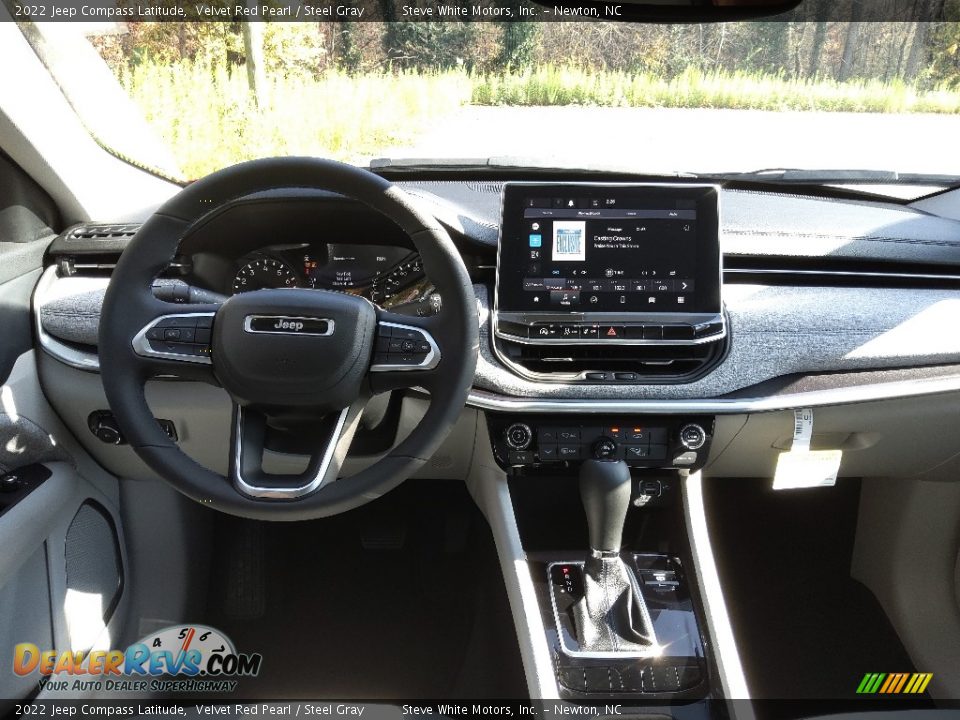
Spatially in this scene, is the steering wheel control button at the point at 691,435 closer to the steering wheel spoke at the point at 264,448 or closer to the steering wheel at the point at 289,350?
the steering wheel at the point at 289,350

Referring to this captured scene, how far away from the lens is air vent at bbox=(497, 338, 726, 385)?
6.38 feet

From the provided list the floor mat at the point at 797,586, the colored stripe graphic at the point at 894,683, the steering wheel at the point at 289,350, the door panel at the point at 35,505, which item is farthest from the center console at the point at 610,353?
the door panel at the point at 35,505

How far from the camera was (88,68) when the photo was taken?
7.24 ft

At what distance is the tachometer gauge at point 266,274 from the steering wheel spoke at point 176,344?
52 centimetres

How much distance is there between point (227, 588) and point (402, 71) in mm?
1627

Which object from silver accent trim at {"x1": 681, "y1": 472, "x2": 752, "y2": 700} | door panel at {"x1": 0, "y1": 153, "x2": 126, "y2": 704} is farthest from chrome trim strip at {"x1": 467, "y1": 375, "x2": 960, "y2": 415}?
door panel at {"x1": 0, "y1": 153, "x2": 126, "y2": 704}

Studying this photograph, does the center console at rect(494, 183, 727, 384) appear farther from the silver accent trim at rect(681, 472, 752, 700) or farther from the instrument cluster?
the silver accent trim at rect(681, 472, 752, 700)

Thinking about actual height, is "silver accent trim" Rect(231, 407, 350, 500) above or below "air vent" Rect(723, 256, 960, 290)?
below

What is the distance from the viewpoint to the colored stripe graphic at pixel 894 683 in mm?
2393

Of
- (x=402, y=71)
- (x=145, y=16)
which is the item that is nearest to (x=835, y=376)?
(x=402, y=71)

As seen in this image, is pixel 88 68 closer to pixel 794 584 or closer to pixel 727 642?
pixel 727 642

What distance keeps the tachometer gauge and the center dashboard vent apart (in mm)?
540

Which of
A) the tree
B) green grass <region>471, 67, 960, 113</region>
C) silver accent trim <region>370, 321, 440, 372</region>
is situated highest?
the tree

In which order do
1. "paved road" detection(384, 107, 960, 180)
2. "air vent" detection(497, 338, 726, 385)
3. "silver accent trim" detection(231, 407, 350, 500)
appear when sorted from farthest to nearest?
1. "paved road" detection(384, 107, 960, 180)
2. "air vent" detection(497, 338, 726, 385)
3. "silver accent trim" detection(231, 407, 350, 500)
